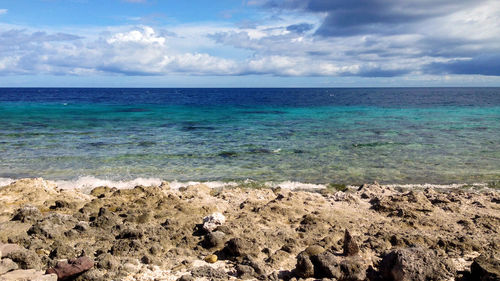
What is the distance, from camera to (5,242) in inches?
303

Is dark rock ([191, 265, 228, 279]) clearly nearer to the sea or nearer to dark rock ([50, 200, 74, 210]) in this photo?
dark rock ([50, 200, 74, 210])

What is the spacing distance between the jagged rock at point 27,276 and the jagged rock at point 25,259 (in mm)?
228

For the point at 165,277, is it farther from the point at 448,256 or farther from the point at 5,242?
the point at 448,256

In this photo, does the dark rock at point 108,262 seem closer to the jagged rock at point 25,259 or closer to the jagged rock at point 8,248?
the jagged rock at point 25,259

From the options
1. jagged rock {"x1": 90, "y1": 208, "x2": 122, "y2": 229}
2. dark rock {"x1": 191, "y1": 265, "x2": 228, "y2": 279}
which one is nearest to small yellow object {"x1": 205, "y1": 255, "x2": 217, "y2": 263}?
dark rock {"x1": 191, "y1": 265, "x2": 228, "y2": 279}

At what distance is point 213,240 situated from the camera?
771 centimetres

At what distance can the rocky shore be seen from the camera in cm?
638

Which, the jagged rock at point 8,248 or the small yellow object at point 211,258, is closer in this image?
the jagged rock at point 8,248

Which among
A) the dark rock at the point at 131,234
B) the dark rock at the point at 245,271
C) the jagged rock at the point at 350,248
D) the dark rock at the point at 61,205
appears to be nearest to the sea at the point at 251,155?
the dark rock at the point at 61,205

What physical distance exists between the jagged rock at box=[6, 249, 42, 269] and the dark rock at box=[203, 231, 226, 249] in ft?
10.4

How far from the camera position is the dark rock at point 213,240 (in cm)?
770

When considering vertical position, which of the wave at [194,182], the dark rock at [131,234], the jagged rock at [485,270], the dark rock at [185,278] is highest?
the jagged rock at [485,270]

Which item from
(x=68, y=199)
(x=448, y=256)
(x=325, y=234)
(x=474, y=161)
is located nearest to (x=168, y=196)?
(x=68, y=199)

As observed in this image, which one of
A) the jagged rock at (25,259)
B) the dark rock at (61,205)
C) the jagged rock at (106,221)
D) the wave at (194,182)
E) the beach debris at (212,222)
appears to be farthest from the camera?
the wave at (194,182)
